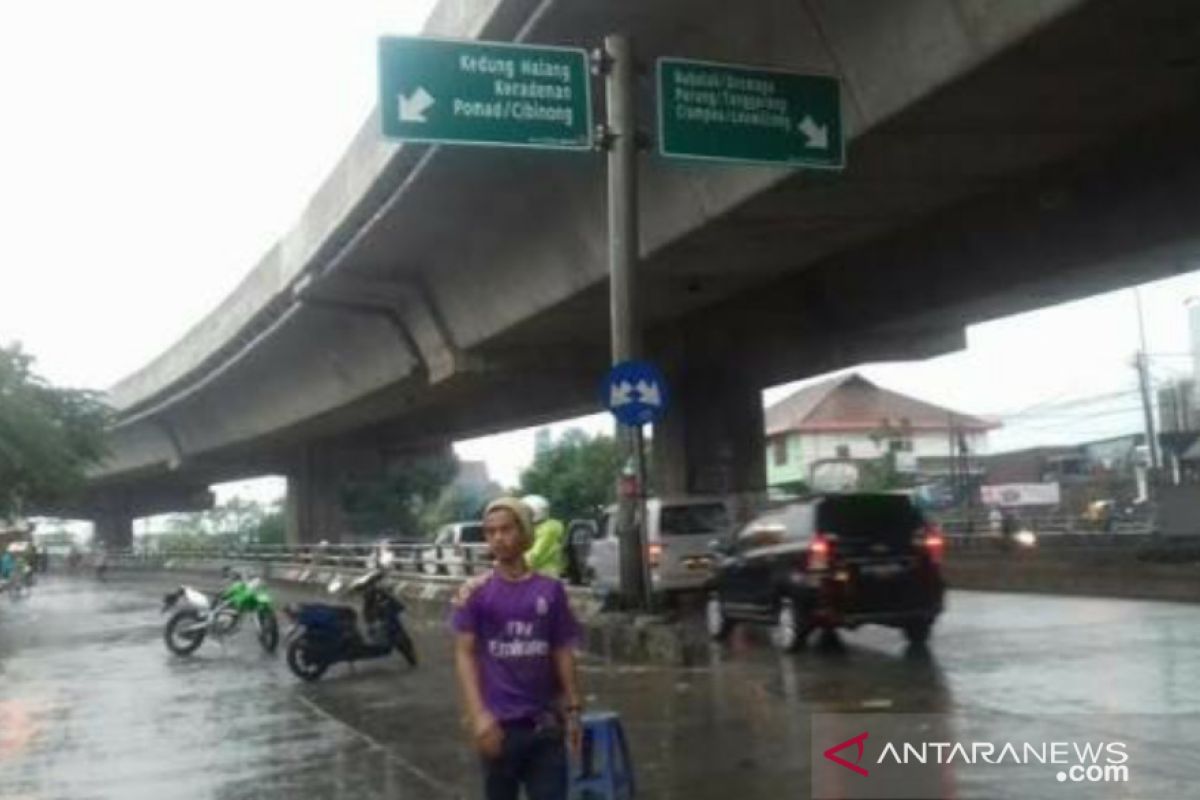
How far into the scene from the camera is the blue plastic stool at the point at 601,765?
5762 millimetres

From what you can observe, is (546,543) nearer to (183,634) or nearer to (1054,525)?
(183,634)

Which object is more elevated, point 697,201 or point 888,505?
point 697,201

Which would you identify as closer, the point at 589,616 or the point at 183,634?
the point at 589,616

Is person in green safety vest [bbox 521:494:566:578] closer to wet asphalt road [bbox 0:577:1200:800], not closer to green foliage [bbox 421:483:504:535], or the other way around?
wet asphalt road [bbox 0:577:1200:800]

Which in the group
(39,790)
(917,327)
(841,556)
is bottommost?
(39,790)

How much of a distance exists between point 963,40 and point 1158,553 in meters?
14.4

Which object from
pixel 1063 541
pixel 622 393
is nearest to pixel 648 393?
pixel 622 393

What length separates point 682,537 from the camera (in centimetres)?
2248

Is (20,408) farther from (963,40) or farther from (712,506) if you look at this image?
(963,40)

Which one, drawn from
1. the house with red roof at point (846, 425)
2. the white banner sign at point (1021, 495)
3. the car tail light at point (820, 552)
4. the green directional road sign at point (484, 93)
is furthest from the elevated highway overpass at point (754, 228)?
the house with red roof at point (846, 425)

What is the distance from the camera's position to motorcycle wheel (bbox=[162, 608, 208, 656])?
Answer: 19.5 m

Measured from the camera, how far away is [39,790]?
973 cm

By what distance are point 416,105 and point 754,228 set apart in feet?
17.3

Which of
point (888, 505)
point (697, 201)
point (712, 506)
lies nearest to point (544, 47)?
point (697, 201)
